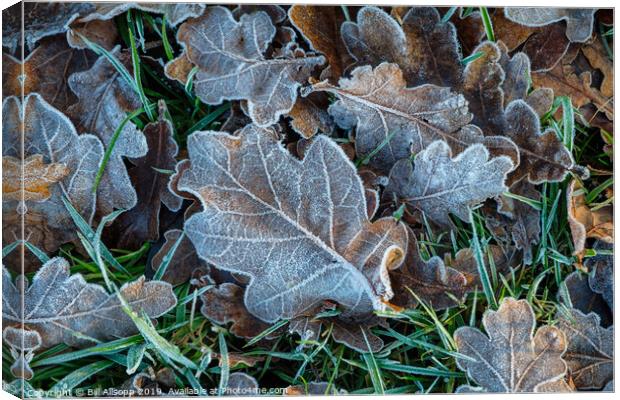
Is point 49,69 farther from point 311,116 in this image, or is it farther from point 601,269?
point 601,269

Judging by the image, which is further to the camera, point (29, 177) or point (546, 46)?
point (546, 46)

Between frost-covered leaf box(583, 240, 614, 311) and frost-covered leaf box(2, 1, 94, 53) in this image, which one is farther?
frost-covered leaf box(583, 240, 614, 311)

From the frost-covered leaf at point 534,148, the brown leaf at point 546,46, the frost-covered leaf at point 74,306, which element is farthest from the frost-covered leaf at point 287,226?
the brown leaf at point 546,46

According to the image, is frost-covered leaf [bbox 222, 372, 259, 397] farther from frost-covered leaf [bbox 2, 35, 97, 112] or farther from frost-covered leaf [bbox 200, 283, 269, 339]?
frost-covered leaf [bbox 2, 35, 97, 112]

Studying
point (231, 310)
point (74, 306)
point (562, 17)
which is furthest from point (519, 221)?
point (74, 306)

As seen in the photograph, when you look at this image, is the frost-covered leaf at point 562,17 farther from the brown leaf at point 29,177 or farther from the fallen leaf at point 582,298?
the brown leaf at point 29,177

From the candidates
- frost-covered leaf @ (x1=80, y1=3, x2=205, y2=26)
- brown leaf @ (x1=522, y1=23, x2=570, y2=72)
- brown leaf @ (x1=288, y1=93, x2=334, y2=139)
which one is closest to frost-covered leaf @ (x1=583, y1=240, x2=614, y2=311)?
brown leaf @ (x1=522, y1=23, x2=570, y2=72)
